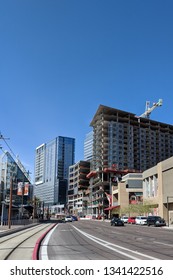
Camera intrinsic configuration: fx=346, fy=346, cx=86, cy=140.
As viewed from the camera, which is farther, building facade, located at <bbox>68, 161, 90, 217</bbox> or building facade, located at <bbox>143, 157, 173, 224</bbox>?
building facade, located at <bbox>68, 161, 90, 217</bbox>

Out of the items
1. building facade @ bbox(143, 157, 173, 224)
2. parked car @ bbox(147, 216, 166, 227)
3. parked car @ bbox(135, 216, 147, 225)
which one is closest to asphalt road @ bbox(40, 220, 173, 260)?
parked car @ bbox(147, 216, 166, 227)

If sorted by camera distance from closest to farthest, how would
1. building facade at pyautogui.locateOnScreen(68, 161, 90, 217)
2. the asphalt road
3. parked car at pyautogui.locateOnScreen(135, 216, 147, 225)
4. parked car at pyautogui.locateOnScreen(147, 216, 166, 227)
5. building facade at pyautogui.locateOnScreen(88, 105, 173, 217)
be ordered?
the asphalt road, parked car at pyautogui.locateOnScreen(147, 216, 166, 227), parked car at pyautogui.locateOnScreen(135, 216, 147, 225), building facade at pyautogui.locateOnScreen(88, 105, 173, 217), building facade at pyautogui.locateOnScreen(68, 161, 90, 217)

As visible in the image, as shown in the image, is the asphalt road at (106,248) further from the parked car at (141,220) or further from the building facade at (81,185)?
the building facade at (81,185)

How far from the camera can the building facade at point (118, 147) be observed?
486ft

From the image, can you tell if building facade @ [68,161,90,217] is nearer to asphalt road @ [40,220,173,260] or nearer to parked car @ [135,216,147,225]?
parked car @ [135,216,147,225]

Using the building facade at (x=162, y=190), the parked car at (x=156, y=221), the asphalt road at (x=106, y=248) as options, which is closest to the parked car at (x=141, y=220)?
the building facade at (x=162, y=190)

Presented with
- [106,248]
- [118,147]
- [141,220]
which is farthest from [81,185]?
[106,248]

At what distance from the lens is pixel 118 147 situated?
157 m

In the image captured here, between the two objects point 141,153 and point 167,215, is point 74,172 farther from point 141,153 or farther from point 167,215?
point 167,215

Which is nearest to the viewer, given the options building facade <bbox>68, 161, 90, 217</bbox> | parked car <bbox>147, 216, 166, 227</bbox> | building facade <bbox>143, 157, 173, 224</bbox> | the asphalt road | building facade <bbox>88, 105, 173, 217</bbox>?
the asphalt road

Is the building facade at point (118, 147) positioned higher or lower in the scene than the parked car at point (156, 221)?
higher

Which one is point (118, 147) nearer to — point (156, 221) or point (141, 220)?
point (141, 220)

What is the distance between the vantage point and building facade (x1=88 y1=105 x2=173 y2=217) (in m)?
148

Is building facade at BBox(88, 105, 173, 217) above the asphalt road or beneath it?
above
